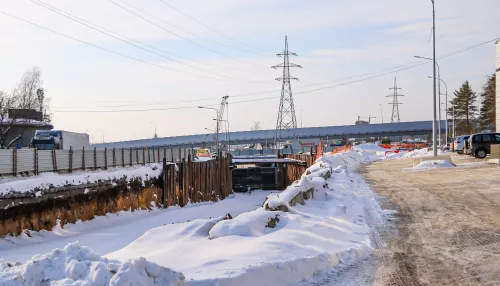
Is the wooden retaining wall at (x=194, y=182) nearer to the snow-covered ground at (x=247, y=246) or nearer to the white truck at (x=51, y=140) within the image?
the snow-covered ground at (x=247, y=246)

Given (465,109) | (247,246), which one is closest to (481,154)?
(247,246)

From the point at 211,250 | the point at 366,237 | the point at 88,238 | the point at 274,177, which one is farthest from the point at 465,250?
the point at 274,177

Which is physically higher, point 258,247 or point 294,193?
point 294,193

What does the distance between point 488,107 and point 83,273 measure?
99.3m

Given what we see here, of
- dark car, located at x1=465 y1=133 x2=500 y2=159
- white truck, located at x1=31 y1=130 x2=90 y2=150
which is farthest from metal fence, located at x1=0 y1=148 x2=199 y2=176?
dark car, located at x1=465 y1=133 x2=500 y2=159

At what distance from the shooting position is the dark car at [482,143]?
3883 centimetres

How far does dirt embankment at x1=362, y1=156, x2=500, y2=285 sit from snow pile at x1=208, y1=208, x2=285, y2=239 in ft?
7.56

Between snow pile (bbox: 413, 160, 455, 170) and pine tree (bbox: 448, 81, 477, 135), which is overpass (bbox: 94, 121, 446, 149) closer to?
pine tree (bbox: 448, 81, 477, 135)

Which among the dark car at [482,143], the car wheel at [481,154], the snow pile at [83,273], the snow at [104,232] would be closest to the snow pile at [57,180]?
the snow at [104,232]

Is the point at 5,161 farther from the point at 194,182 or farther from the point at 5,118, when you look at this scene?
the point at 5,118

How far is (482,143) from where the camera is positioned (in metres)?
39.5

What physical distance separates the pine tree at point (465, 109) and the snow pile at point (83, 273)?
106m

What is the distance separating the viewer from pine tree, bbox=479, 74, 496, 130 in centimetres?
8944

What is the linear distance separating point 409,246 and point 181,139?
13803 cm
